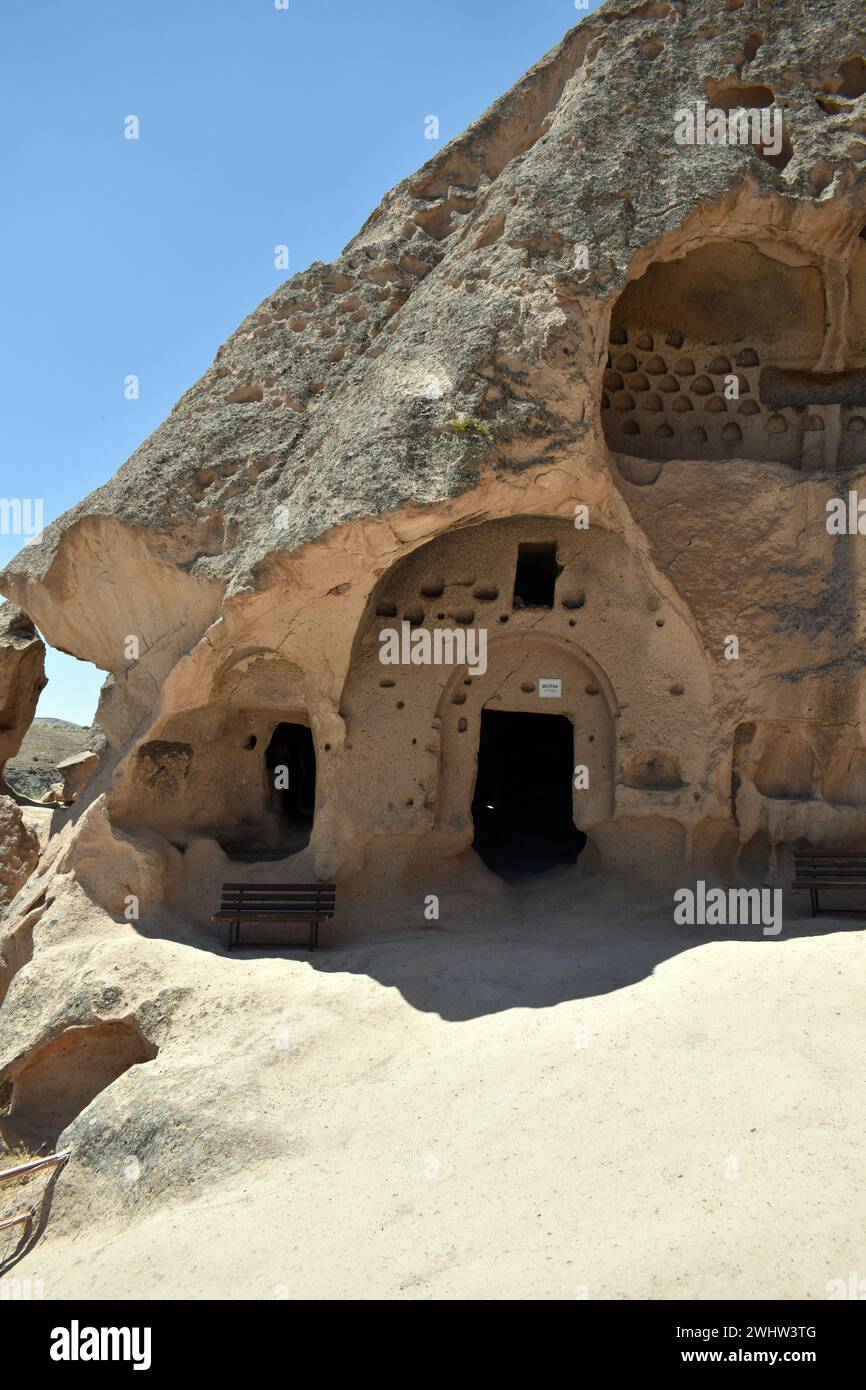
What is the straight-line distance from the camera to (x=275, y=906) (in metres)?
7.89

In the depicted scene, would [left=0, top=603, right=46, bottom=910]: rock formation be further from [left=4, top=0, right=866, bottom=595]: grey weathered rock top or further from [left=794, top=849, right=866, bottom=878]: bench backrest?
[left=794, top=849, right=866, bottom=878]: bench backrest

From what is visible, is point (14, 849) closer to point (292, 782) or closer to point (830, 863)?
point (292, 782)

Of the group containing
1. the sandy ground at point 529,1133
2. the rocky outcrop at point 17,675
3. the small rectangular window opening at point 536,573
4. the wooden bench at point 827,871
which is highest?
the small rectangular window opening at point 536,573

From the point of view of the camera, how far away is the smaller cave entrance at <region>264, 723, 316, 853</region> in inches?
377

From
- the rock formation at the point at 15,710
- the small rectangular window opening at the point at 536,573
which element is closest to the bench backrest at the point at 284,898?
the small rectangular window opening at the point at 536,573

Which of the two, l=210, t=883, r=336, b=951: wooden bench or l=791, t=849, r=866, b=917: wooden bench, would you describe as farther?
l=210, t=883, r=336, b=951: wooden bench

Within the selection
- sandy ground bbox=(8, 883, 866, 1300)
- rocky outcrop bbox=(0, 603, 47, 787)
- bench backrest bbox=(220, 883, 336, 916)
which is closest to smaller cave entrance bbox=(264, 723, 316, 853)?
bench backrest bbox=(220, 883, 336, 916)

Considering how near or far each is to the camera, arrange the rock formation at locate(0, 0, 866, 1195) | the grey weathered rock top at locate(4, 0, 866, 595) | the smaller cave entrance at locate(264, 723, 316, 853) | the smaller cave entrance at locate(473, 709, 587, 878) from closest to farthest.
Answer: the grey weathered rock top at locate(4, 0, 866, 595) → the rock formation at locate(0, 0, 866, 1195) → the smaller cave entrance at locate(264, 723, 316, 853) → the smaller cave entrance at locate(473, 709, 587, 878)

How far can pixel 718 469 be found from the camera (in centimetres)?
840

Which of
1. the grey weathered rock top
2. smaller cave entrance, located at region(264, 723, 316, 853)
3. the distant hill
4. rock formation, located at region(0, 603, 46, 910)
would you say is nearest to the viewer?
the grey weathered rock top

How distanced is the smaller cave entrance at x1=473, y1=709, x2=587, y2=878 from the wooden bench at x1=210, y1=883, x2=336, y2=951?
9.72ft

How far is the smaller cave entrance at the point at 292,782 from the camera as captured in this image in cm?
959

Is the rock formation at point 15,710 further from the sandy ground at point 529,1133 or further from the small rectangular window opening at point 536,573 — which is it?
the small rectangular window opening at point 536,573

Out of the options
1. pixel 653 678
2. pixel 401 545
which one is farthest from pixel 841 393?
pixel 401 545
